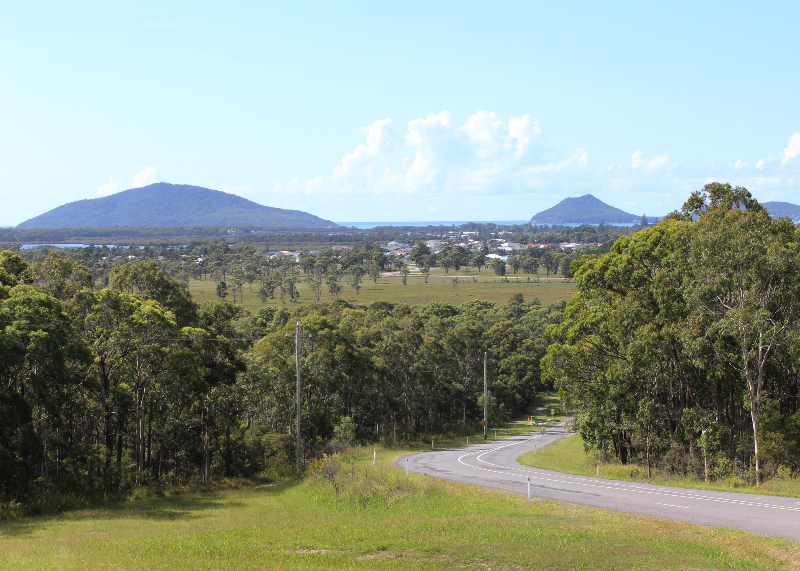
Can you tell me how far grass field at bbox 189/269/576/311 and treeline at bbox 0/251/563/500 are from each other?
7385 cm

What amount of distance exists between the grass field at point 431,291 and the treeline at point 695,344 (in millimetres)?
92335

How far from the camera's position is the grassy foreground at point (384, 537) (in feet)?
47.6

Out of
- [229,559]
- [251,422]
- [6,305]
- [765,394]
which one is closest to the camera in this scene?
[229,559]

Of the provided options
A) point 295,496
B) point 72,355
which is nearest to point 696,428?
point 295,496

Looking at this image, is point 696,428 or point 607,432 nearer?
point 696,428

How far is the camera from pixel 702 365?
27922 mm

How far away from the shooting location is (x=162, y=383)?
31.9m

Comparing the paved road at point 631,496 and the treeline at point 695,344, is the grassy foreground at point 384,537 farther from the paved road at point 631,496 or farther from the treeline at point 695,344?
the treeline at point 695,344

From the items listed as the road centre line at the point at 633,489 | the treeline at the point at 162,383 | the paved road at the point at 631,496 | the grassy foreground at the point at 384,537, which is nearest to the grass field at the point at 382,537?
the grassy foreground at the point at 384,537

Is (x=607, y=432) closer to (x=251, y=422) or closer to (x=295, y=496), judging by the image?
(x=295, y=496)

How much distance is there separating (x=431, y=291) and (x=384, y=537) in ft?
473

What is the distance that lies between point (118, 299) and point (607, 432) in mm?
24166

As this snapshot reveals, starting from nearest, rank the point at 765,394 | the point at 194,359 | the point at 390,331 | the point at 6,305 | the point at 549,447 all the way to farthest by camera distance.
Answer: the point at 6,305 < the point at 765,394 < the point at 194,359 < the point at 549,447 < the point at 390,331

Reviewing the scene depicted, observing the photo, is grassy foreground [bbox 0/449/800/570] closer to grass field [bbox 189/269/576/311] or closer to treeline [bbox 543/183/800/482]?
treeline [bbox 543/183/800/482]
